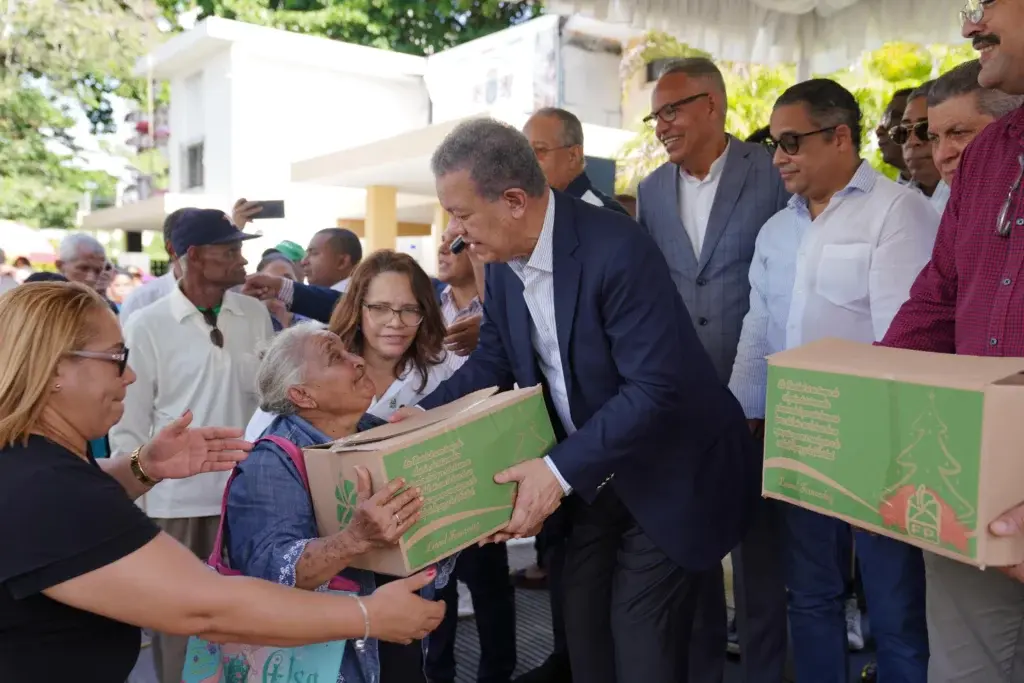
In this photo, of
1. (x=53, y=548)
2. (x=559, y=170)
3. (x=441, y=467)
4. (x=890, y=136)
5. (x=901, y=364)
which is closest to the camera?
(x=53, y=548)

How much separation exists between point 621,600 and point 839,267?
54.8 inches

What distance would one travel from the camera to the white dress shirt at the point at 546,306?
8.44 feet

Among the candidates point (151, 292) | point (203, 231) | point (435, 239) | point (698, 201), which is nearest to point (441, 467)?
point (698, 201)

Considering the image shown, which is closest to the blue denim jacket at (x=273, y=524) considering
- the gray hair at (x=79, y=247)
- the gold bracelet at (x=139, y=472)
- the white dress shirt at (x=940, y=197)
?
the gold bracelet at (x=139, y=472)

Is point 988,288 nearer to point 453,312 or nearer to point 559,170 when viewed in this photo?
point 559,170

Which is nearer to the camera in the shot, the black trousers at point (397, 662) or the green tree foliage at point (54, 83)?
the black trousers at point (397, 662)

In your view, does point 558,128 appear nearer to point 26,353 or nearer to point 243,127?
point 26,353

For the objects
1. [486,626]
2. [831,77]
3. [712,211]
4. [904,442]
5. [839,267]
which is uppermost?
[831,77]

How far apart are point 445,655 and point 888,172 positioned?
572 centimetres

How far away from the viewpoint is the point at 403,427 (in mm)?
2293

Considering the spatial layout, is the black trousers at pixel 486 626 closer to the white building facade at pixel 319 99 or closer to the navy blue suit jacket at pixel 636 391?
the navy blue suit jacket at pixel 636 391

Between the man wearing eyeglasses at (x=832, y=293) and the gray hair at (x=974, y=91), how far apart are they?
43 cm

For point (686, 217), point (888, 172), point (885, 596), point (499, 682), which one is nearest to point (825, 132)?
point (686, 217)

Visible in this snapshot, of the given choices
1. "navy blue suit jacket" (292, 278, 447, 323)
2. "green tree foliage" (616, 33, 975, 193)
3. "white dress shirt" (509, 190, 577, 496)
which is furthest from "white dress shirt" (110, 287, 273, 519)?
"green tree foliage" (616, 33, 975, 193)
